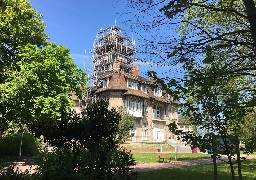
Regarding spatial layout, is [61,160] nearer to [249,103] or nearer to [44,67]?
[249,103]

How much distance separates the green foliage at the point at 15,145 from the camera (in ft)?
104

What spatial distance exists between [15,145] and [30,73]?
30.9 feet

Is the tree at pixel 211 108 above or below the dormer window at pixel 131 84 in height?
below

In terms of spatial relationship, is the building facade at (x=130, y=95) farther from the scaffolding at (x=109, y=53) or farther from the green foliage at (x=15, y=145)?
the green foliage at (x=15, y=145)

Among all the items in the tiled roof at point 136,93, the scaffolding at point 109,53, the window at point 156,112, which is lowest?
the window at point 156,112


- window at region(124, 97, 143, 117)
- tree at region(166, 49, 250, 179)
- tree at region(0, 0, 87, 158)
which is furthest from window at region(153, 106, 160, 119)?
tree at region(166, 49, 250, 179)

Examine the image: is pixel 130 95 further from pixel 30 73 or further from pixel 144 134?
pixel 30 73

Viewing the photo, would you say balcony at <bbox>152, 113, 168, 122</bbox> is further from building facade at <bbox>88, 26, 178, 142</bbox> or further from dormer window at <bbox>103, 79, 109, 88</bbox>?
dormer window at <bbox>103, 79, 109, 88</bbox>

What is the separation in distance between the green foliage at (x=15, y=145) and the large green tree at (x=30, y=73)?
3.42m

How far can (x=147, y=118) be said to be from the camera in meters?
61.1

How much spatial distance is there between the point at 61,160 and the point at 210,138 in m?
8.82

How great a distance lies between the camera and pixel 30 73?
89.5 feet

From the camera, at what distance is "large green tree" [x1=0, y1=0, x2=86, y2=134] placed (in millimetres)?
27031

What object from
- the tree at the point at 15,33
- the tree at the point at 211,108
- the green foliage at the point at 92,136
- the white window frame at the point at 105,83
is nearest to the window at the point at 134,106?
the white window frame at the point at 105,83
